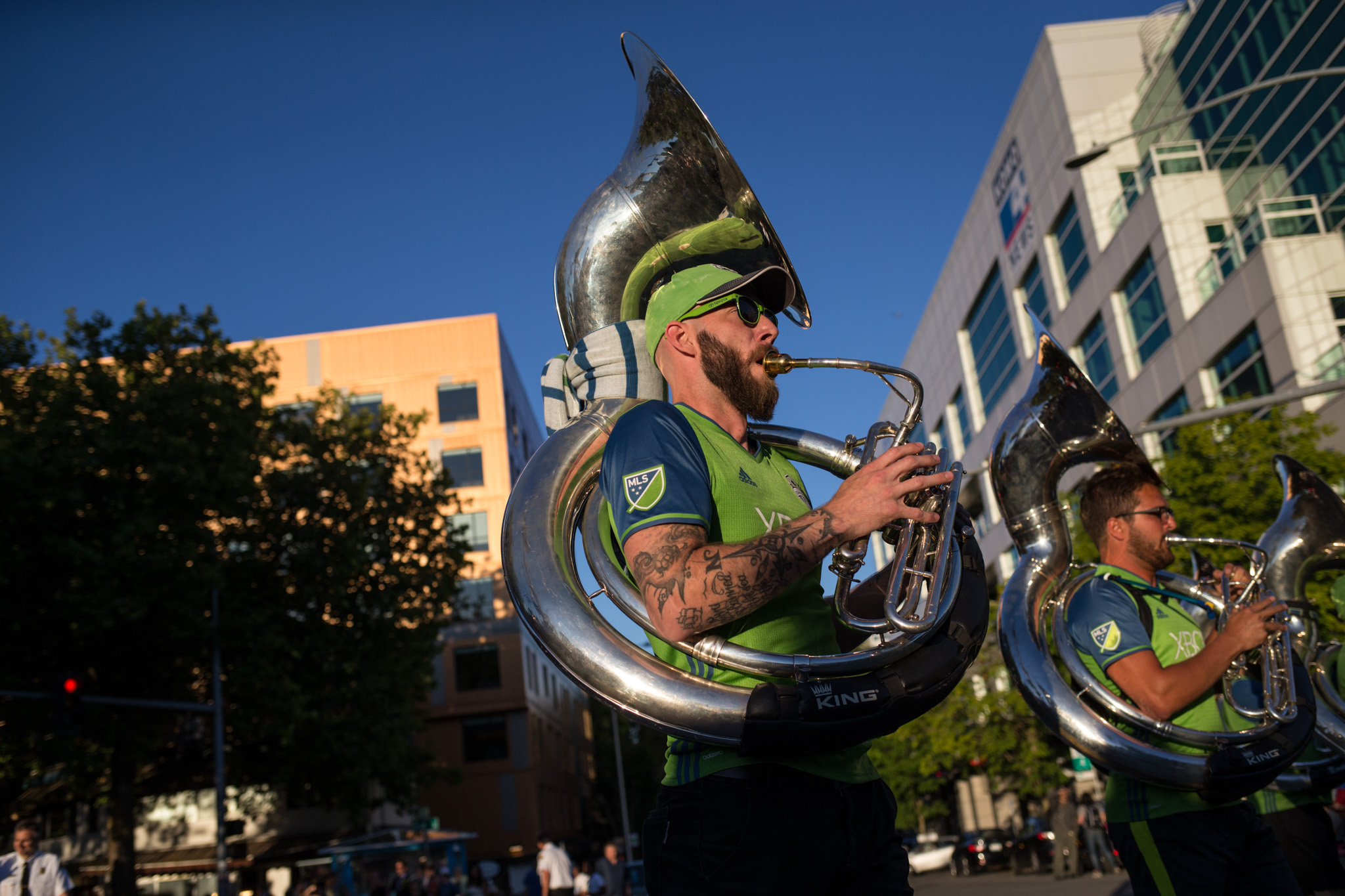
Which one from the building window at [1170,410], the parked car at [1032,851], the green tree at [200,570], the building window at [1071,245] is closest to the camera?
the green tree at [200,570]

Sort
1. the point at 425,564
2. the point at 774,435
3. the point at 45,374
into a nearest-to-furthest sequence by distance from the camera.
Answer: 1. the point at 774,435
2. the point at 45,374
3. the point at 425,564

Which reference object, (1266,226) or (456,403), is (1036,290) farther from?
(456,403)

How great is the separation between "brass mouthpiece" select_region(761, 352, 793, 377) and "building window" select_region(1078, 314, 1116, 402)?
89.3ft

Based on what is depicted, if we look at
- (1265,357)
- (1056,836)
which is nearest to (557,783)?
(1056,836)

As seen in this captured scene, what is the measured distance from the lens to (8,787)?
66.0 ft

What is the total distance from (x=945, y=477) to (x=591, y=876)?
21.7 m

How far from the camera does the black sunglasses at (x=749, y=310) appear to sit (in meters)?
2.60

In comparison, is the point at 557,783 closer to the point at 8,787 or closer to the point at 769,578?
the point at 8,787

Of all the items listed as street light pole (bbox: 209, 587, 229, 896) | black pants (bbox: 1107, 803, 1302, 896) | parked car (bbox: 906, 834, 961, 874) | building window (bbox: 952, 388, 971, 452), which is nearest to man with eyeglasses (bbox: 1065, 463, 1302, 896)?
black pants (bbox: 1107, 803, 1302, 896)

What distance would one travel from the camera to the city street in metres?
14.8

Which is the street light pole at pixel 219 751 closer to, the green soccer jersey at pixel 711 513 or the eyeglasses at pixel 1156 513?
the eyeglasses at pixel 1156 513

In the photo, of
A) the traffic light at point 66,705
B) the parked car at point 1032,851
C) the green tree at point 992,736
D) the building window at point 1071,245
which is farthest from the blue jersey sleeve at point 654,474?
the building window at point 1071,245

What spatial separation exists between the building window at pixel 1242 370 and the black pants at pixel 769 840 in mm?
20375

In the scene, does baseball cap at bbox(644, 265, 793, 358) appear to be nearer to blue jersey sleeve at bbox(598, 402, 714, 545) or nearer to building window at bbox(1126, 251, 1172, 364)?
blue jersey sleeve at bbox(598, 402, 714, 545)
